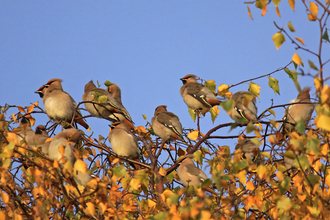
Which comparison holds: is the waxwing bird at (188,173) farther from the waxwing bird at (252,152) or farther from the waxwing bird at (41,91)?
the waxwing bird at (41,91)

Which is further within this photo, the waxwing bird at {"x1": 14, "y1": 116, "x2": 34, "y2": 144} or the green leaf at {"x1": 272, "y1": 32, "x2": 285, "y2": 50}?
the waxwing bird at {"x1": 14, "y1": 116, "x2": 34, "y2": 144}

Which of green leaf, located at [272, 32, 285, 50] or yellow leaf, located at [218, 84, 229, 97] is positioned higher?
yellow leaf, located at [218, 84, 229, 97]

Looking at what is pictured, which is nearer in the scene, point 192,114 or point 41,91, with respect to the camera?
point 192,114

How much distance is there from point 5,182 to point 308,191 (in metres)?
2.27

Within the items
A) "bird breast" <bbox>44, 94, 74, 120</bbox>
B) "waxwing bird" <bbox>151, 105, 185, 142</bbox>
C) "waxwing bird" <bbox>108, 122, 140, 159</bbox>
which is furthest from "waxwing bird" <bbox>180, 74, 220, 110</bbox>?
"bird breast" <bbox>44, 94, 74, 120</bbox>

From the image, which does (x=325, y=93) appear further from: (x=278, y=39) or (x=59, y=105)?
(x=59, y=105)

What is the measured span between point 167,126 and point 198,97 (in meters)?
0.66

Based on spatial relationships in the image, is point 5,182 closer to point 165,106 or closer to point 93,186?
point 93,186

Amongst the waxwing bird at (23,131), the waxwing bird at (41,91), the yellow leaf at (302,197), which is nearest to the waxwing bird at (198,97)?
the waxwing bird at (41,91)

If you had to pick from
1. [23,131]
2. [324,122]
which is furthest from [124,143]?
[324,122]

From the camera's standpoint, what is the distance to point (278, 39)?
2.32 m

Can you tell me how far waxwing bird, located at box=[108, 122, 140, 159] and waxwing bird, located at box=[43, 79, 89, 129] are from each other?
563mm

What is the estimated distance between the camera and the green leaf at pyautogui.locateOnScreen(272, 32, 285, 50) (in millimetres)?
2312

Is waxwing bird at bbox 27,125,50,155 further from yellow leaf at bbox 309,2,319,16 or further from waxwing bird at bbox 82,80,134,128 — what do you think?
yellow leaf at bbox 309,2,319,16
